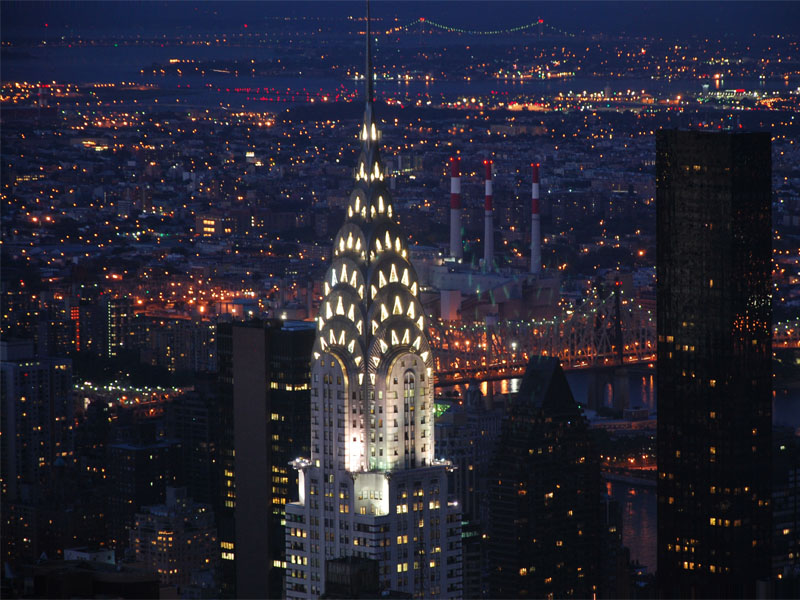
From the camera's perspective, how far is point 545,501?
101ft

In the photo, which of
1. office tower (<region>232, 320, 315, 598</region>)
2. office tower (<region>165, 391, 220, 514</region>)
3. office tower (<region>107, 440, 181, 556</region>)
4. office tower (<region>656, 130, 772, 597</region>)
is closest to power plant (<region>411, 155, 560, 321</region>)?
office tower (<region>165, 391, 220, 514</region>)

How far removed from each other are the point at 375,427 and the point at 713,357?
30.9 ft

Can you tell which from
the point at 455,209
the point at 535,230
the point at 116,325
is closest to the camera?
the point at 116,325

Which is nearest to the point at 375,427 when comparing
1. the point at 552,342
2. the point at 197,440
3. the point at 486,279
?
the point at 197,440

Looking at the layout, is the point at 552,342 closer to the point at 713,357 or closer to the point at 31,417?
the point at 31,417

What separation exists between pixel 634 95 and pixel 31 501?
1230 cm

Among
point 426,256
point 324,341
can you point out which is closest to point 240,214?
point 426,256

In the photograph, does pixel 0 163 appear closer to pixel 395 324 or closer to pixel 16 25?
pixel 16 25

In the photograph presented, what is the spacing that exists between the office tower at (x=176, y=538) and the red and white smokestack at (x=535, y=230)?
20110mm

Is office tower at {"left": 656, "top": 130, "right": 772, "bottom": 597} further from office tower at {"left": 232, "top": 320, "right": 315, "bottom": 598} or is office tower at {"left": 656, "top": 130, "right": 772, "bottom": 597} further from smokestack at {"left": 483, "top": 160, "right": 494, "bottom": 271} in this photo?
smokestack at {"left": 483, "top": 160, "right": 494, "bottom": 271}

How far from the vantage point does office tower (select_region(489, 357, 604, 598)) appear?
29250 mm

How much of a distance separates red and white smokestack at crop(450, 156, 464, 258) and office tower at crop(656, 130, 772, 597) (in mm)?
20567

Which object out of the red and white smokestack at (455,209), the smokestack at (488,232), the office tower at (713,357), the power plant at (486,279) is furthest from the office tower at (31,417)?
the smokestack at (488,232)

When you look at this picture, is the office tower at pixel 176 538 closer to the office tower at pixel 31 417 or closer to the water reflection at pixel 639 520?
the office tower at pixel 31 417
